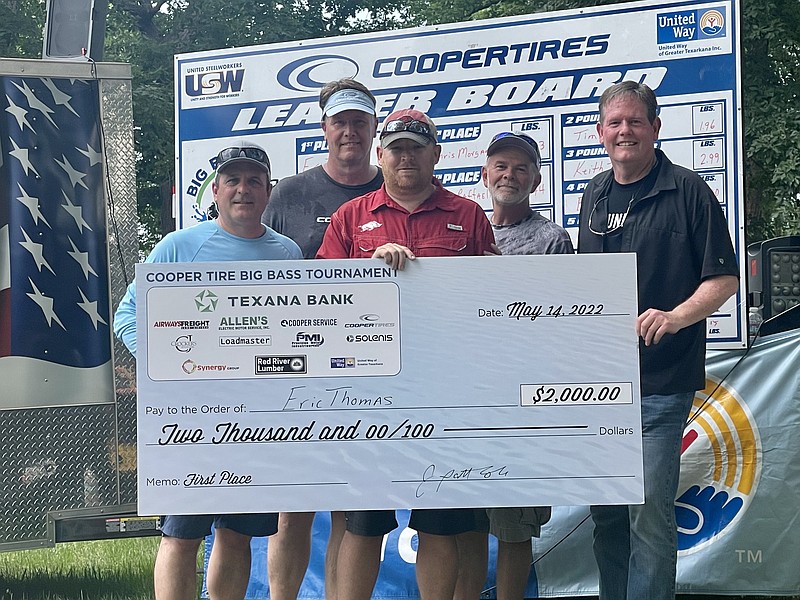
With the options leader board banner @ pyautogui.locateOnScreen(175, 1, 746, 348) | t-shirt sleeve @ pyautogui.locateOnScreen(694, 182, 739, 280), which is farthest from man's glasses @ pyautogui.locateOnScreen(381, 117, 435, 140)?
t-shirt sleeve @ pyautogui.locateOnScreen(694, 182, 739, 280)

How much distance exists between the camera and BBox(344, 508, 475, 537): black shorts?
14.9 feet

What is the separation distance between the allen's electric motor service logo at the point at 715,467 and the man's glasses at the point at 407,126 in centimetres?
225

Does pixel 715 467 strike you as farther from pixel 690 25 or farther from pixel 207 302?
pixel 207 302

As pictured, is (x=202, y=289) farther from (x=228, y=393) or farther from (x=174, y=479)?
(x=174, y=479)

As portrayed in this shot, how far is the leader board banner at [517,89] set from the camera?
5.20 m

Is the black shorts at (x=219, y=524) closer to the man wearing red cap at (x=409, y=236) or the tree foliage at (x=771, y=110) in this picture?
the man wearing red cap at (x=409, y=236)

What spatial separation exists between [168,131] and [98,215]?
11.7 m

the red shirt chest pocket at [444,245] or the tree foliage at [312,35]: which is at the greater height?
the tree foliage at [312,35]

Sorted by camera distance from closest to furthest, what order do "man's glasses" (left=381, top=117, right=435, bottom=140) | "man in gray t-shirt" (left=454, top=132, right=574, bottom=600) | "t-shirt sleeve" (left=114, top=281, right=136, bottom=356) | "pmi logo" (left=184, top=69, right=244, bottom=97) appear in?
"man's glasses" (left=381, top=117, right=435, bottom=140), "t-shirt sleeve" (left=114, top=281, right=136, bottom=356), "man in gray t-shirt" (left=454, top=132, right=574, bottom=600), "pmi logo" (left=184, top=69, right=244, bottom=97)

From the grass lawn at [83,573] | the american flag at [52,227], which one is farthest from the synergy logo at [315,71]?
the grass lawn at [83,573]

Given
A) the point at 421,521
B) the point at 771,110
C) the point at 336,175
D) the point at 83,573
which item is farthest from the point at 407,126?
the point at 771,110

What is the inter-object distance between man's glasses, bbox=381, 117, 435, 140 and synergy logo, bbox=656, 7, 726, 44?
62.9 inches

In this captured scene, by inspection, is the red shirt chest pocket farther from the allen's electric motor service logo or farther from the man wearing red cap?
the allen's electric motor service logo

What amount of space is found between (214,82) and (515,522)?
2.92 meters
